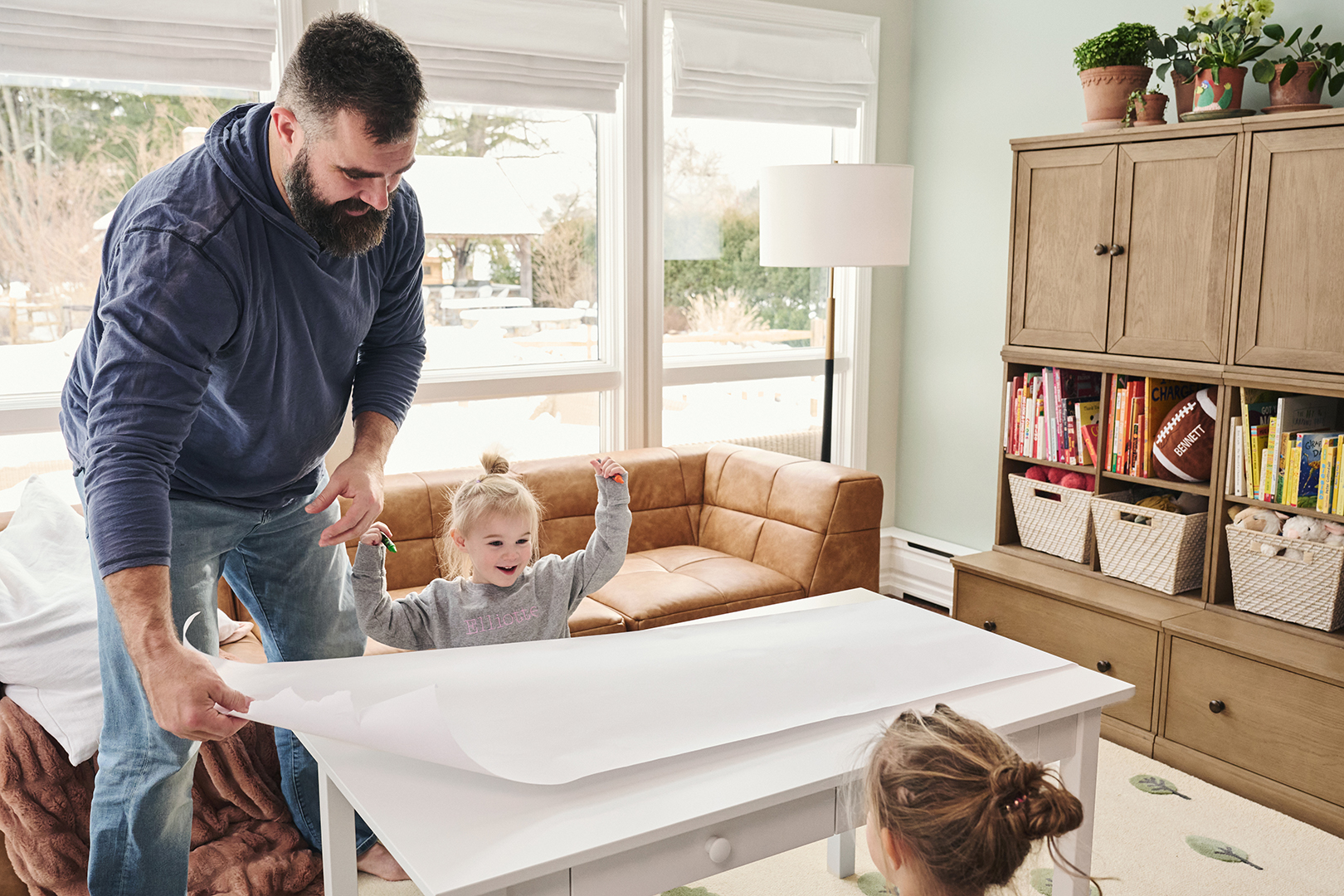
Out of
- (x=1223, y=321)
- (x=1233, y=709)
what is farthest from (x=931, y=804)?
(x=1223, y=321)

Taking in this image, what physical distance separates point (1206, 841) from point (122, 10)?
349 centimetres

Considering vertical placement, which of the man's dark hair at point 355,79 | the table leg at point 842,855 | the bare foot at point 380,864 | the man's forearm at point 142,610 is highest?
the man's dark hair at point 355,79

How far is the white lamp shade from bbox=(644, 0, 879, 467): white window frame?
585mm

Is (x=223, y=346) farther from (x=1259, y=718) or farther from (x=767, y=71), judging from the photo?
(x=767, y=71)

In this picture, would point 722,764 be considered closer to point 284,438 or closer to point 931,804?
point 931,804

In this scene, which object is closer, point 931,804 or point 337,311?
point 931,804

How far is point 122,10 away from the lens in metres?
2.85

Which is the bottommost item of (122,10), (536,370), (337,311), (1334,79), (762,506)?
(762,506)

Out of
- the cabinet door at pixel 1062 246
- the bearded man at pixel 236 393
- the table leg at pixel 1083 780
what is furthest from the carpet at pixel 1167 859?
the cabinet door at pixel 1062 246

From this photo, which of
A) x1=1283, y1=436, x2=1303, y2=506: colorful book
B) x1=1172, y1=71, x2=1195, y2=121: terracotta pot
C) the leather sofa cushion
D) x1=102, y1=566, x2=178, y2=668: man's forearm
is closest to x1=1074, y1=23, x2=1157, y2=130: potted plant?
x1=1172, y1=71, x2=1195, y2=121: terracotta pot

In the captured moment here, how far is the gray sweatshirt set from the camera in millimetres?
1972

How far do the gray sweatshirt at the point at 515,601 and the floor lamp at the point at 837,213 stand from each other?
65.3 inches

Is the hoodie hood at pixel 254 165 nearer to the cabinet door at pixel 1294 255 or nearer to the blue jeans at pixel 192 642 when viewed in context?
the blue jeans at pixel 192 642

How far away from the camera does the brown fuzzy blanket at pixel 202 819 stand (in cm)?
205
